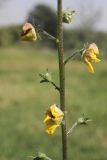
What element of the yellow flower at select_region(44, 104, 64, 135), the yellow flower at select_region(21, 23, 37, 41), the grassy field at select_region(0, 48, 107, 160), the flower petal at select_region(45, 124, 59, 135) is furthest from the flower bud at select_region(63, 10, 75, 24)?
the grassy field at select_region(0, 48, 107, 160)

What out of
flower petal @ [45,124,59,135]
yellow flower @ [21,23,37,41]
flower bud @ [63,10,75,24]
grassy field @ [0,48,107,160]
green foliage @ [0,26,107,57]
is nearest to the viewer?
flower petal @ [45,124,59,135]

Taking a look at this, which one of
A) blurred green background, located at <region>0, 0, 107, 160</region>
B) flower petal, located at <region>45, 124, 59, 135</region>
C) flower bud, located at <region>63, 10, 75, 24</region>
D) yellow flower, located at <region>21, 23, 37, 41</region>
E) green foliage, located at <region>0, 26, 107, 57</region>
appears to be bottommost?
green foliage, located at <region>0, 26, 107, 57</region>

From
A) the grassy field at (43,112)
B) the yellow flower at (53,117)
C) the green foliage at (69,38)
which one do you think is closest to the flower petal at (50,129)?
the yellow flower at (53,117)

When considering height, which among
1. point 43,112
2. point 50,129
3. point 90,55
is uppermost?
point 90,55

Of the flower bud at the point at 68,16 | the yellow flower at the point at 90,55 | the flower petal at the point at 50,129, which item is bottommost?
the flower petal at the point at 50,129

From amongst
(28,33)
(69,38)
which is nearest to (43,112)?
(28,33)

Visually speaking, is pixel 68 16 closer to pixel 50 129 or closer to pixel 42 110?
pixel 50 129

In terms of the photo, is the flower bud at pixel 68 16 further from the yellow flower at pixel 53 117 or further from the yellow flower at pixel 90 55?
the yellow flower at pixel 53 117

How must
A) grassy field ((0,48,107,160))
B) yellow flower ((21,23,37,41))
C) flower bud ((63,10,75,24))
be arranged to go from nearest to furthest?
yellow flower ((21,23,37,41))
flower bud ((63,10,75,24))
grassy field ((0,48,107,160))

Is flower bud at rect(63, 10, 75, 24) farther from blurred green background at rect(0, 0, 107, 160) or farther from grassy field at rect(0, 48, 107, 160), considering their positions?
grassy field at rect(0, 48, 107, 160)
